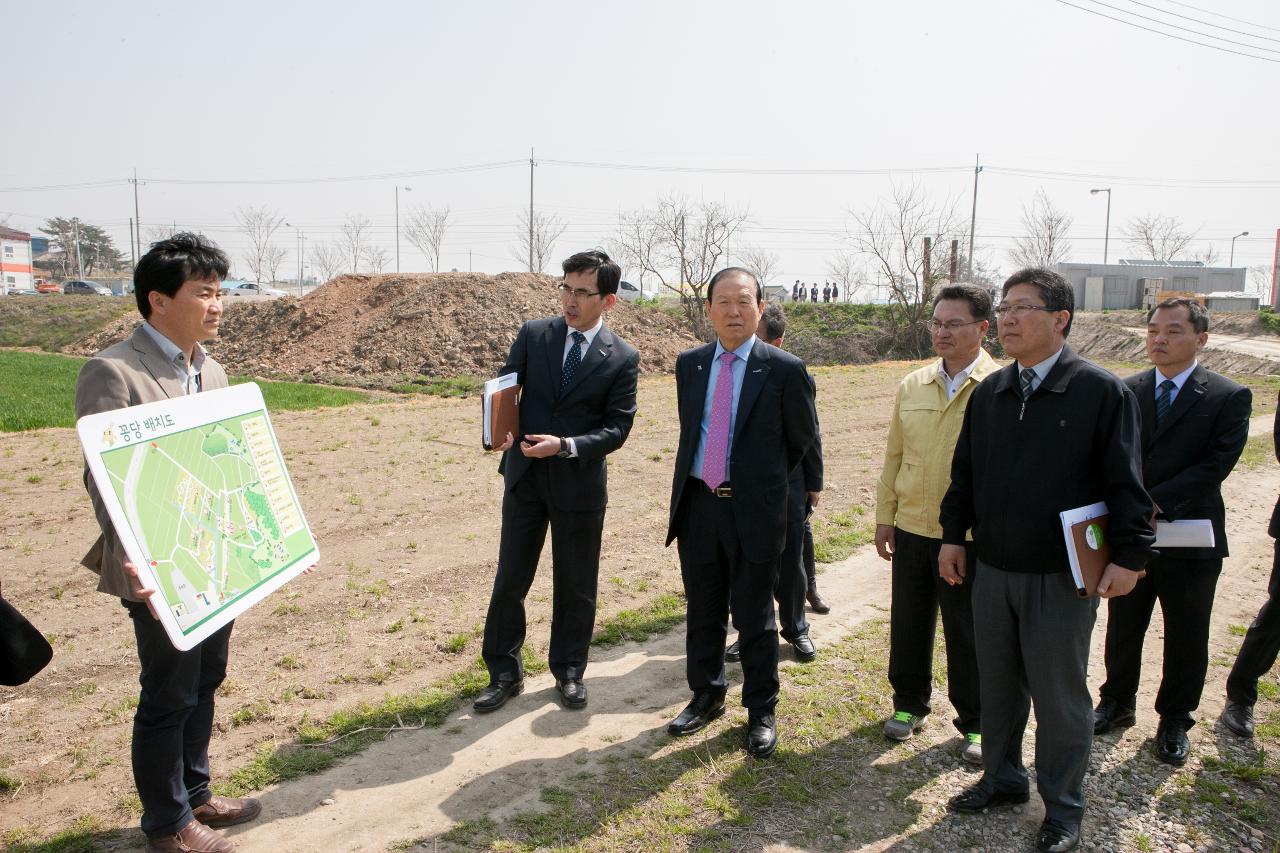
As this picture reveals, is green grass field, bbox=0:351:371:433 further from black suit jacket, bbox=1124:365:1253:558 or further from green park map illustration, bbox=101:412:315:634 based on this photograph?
black suit jacket, bbox=1124:365:1253:558

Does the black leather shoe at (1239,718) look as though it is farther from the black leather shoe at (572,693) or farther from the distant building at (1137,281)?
the distant building at (1137,281)

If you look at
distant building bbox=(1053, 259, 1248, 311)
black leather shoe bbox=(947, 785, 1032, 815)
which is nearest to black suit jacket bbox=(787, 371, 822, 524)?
black leather shoe bbox=(947, 785, 1032, 815)

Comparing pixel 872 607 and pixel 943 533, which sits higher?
pixel 943 533

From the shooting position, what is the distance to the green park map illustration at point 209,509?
2.68 m

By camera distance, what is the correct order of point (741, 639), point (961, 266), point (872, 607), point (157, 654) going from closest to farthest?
point (157, 654) < point (741, 639) < point (872, 607) < point (961, 266)

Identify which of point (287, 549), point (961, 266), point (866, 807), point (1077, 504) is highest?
point (961, 266)

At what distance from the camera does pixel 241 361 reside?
2703cm

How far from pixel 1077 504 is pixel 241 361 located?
27724 mm

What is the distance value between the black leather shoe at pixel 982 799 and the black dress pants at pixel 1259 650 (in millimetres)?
1653

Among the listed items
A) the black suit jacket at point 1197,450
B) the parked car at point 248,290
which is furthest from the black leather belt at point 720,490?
the parked car at point 248,290

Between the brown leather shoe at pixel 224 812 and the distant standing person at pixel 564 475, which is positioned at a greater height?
the distant standing person at pixel 564 475

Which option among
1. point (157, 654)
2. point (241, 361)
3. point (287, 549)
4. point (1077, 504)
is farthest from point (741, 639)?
point (241, 361)

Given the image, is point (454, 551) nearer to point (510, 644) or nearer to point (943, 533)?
point (510, 644)

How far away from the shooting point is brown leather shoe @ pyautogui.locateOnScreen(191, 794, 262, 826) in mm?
3219
